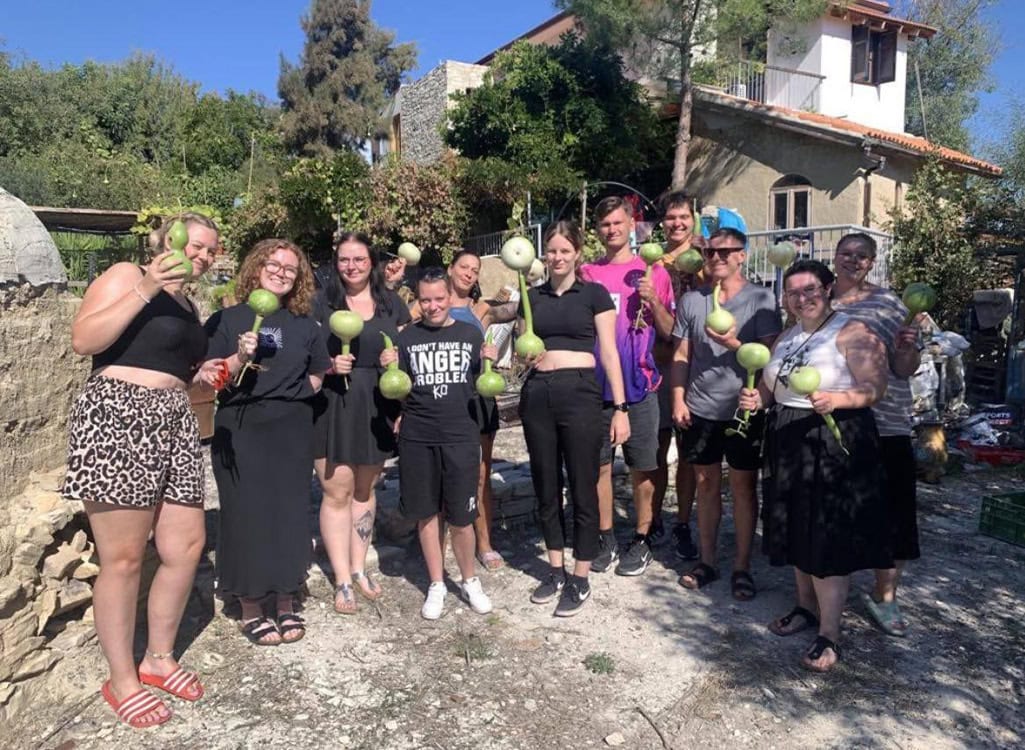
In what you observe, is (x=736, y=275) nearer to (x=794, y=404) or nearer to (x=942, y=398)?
(x=794, y=404)

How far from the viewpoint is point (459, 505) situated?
3.97 m

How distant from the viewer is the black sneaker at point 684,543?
16.0ft

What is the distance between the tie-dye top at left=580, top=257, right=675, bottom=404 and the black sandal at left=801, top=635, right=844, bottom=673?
1.65m

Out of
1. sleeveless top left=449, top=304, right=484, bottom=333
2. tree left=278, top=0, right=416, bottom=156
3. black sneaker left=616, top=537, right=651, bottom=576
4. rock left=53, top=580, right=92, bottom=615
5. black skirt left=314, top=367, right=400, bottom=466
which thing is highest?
tree left=278, top=0, right=416, bottom=156

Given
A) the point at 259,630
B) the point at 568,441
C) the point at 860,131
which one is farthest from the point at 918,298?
the point at 860,131

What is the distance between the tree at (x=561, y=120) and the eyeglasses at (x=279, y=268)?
12.2 meters

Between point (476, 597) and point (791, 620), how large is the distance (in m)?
1.71

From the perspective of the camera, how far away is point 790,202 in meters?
15.5

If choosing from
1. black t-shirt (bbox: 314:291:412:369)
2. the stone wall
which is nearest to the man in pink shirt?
black t-shirt (bbox: 314:291:412:369)

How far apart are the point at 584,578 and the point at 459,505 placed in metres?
0.85

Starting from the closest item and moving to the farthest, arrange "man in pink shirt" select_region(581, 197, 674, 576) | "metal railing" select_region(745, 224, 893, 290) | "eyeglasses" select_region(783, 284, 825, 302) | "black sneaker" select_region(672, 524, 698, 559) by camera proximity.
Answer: "eyeglasses" select_region(783, 284, 825, 302) < "man in pink shirt" select_region(581, 197, 674, 576) < "black sneaker" select_region(672, 524, 698, 559) < "metal railing" select_region(745, 224, 893, 290)

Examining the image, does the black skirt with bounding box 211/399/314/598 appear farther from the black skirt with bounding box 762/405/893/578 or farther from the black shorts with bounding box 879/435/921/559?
the black shorts with bounding box 879/435/921/559

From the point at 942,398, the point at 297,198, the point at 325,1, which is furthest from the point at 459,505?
the point at 325,1

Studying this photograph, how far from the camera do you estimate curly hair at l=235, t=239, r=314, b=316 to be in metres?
3.68
